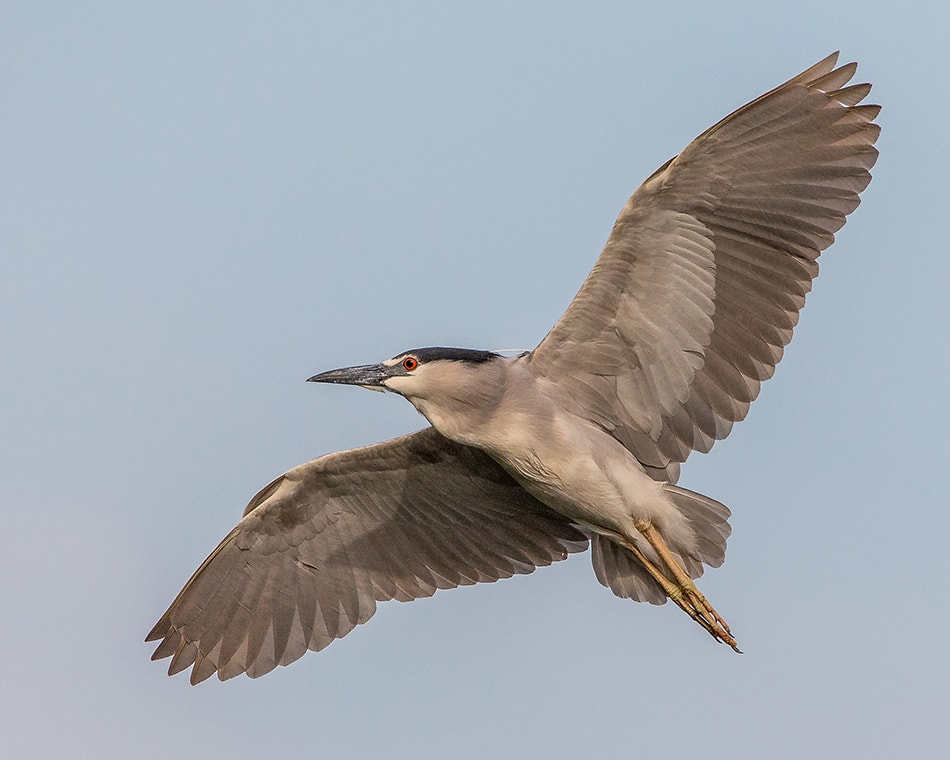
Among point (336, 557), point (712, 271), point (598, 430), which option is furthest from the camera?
point (336, 557)

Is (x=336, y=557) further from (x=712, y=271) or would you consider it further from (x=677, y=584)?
(x=712, y=271)

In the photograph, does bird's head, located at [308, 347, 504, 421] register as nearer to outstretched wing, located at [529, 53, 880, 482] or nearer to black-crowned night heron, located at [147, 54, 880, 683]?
black-crowned night heron, located at [147, 54, 880, 683]

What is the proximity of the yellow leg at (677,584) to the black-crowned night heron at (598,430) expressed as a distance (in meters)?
0.01

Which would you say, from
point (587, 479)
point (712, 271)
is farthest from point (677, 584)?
point (712, 271)

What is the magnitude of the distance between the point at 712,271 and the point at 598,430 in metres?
1.11

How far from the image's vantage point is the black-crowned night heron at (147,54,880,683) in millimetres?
7328

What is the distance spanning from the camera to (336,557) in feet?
29.8

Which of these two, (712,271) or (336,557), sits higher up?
(712,271)

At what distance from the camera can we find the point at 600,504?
25.3 feet

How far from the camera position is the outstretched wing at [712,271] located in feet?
23.8

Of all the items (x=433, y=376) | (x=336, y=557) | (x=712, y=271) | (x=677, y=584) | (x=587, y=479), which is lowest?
(x=677, y=584)

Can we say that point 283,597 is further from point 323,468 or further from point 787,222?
point 787,222

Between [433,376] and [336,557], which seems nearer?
[433,376]

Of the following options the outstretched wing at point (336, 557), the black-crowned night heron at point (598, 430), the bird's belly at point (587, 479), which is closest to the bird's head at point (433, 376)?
the black-crowned night heron at point (598, 430)
